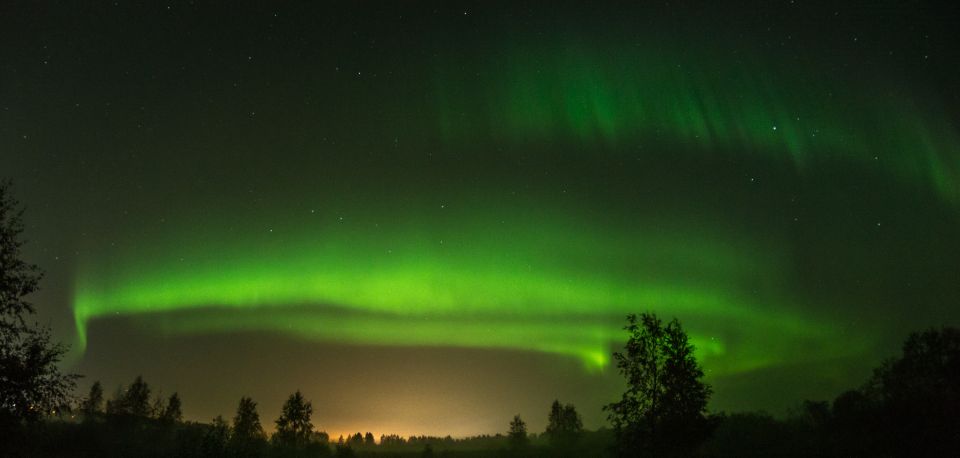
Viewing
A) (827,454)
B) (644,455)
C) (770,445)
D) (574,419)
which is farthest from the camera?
(574,419)

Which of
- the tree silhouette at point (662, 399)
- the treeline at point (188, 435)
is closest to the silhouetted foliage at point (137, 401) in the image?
the treeline at point (188, 435)

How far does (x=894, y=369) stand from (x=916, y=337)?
4.45 meters

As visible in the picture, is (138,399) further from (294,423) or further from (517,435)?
(517,435)

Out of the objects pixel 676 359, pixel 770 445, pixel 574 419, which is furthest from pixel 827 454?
pixel 574 419

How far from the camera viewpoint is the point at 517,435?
12056 cm

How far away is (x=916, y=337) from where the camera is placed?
198 feet

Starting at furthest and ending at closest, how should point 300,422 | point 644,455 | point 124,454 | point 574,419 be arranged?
1. point 574,419
2. point 300,422
3. point 124,454
4. point 644,455

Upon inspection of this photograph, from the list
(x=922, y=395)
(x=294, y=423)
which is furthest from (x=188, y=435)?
(x=922, y=395)

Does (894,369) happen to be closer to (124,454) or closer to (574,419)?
(574,419)

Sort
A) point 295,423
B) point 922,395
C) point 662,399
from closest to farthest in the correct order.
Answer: point 662,399 < point 922,395 < point 295,423

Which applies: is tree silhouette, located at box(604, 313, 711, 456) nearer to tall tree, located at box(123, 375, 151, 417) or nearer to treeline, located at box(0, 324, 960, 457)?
treeline, located at box(0, 324, 960, 457)

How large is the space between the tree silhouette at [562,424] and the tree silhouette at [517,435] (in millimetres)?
5902

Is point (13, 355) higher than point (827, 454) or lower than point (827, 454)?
higher

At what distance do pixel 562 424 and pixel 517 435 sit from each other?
1090cm
